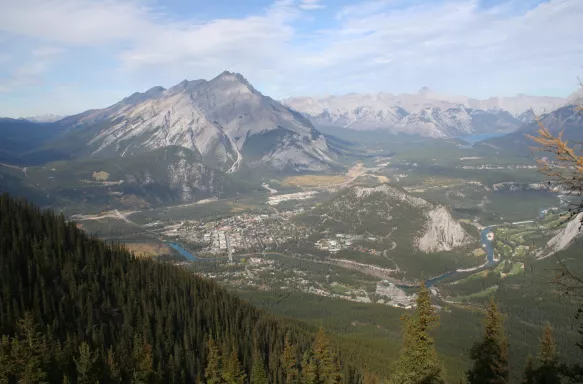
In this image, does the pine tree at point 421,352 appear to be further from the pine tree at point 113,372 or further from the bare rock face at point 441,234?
the bare rock face at point 441,234

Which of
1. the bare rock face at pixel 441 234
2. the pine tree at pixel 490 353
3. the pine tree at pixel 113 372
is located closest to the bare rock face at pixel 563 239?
the bare rock face at pixel 441 234

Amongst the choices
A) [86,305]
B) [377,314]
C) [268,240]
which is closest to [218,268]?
[268,240]

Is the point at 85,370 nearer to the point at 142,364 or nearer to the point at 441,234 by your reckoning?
the point at 142,364

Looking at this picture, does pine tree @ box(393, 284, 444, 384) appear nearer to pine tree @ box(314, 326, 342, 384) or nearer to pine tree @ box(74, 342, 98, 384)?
pine tree @ box(314, 326, 342, 384)

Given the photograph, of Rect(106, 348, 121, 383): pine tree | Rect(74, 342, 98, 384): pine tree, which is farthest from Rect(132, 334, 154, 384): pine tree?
Rect(74, 342, 98, 384): pine tree

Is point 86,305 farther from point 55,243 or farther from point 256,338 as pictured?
point 256,338
